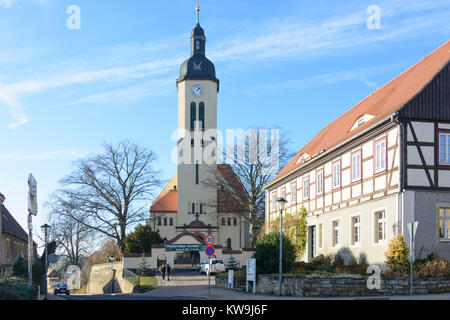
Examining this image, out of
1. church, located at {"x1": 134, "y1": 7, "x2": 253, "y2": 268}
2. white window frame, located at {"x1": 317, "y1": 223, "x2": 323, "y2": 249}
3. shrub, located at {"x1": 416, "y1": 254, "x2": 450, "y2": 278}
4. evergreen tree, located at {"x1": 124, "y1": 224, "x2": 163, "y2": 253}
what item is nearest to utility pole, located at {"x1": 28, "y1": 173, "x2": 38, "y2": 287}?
shrub, located at {"x1": 416, "y1": 254, "x2": 450, "y2": 278}

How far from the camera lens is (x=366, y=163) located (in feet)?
91.3

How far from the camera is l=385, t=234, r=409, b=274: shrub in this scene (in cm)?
2347

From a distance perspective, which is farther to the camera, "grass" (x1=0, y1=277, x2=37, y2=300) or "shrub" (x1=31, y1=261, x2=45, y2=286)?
"shrub" (x1=31, y1=261, x2=45, y2=286)

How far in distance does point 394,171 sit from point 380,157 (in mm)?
1591

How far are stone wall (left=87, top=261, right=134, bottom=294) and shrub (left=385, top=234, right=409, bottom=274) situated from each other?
58.6 feet

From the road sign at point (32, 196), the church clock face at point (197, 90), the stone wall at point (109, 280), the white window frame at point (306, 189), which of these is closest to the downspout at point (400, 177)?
the white window frame at point (306, 189)

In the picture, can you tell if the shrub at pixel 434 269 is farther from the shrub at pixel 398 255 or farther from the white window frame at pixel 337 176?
the white window frame at pixel 337 176

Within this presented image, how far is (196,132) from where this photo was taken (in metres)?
67.1

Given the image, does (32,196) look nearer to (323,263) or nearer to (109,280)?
(323,263)

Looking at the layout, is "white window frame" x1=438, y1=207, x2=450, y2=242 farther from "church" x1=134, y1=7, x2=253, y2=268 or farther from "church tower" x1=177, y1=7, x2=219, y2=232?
"church tower" x1=177, y1=7, x2=219, y2=232

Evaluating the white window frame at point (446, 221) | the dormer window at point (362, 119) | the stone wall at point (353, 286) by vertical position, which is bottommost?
the stone wall at point (353, 286)

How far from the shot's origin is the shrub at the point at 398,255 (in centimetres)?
2347
